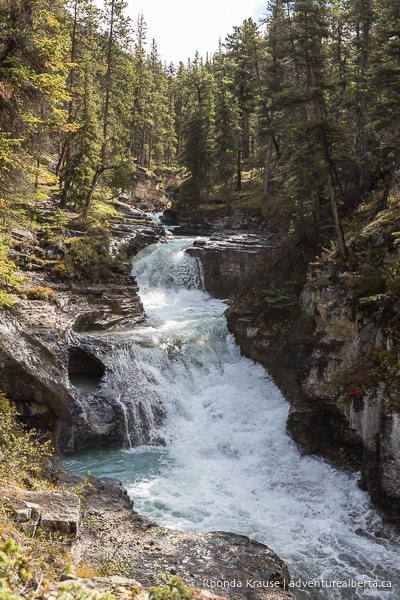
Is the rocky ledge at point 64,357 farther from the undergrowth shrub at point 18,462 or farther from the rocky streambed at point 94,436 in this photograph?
the undergrowth shrub at point 18,462

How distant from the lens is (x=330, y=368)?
15586 millimetres

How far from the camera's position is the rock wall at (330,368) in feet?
41.0

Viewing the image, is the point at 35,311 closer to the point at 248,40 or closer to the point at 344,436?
the point at 344,436

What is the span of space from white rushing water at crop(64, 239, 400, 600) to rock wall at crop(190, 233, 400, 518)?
2.40ft

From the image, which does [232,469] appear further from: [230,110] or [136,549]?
[230,110]

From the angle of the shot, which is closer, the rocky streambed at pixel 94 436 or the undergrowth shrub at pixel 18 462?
the rocky streambed at pixel 94 436

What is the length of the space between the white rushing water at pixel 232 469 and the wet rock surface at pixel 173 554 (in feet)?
3.98

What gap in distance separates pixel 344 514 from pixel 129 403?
829cm

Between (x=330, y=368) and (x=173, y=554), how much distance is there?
858 cm

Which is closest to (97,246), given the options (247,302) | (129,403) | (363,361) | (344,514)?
(247,302)

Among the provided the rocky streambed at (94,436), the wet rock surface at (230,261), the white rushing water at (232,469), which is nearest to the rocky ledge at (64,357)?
the rocky streambed at (94,436)

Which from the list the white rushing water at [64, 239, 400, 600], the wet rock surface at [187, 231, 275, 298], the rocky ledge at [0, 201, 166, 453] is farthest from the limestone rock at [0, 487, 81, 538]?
the wet rock surface at [187, 231, 275, 298]

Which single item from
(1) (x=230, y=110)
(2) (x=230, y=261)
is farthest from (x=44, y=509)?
(1) (x=230, y=110)

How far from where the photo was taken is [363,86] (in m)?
23.0
